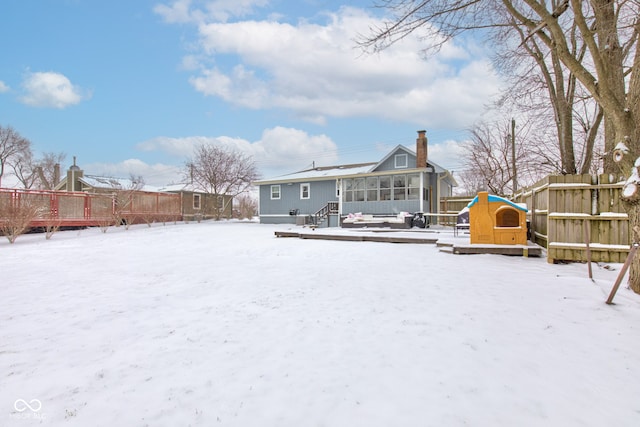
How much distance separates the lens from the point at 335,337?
117 inches

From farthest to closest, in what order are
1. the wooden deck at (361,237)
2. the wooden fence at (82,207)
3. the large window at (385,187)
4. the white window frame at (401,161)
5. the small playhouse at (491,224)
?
the large window at (385,187) < the white window frame at (401,161) < the wooden fence at (82,207) < the wooden deck at (361,237) < the small playhouse at (491,224)

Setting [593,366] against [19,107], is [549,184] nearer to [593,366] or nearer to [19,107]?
[593,366]

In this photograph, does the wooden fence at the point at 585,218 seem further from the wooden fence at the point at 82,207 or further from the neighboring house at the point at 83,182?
the neighboring house at the point at 83,182

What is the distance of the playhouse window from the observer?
27.3 feet

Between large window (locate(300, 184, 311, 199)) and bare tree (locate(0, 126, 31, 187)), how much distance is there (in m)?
30.7

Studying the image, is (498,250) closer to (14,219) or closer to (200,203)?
(14,219)

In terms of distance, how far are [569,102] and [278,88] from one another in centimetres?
1267

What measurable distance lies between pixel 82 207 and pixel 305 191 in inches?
523

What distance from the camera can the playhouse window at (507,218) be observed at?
328 inches

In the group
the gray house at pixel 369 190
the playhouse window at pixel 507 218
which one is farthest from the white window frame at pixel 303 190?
the playhouse window at pixel 507 218

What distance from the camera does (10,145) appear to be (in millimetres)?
30734

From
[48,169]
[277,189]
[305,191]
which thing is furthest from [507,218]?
[48,169]

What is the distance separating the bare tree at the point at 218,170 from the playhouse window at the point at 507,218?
23.5m

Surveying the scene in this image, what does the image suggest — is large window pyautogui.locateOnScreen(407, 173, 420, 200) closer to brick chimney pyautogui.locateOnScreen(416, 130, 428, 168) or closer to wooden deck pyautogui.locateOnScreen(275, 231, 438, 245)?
brick chimney pyautogui.locateOnScreen(416, 130, 428, 168)
